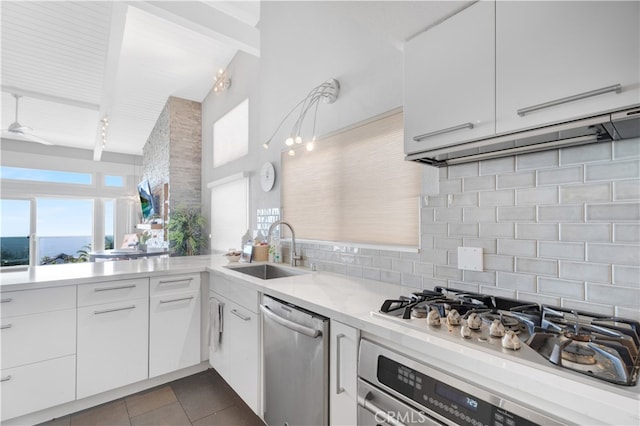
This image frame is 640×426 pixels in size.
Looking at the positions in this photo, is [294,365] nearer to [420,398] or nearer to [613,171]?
[420,398]

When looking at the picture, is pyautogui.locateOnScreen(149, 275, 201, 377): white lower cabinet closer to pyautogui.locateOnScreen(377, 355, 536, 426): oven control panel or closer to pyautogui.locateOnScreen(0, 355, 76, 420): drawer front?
pyautogui.locateOnScreen(0, 355, 76, 420): drawer front

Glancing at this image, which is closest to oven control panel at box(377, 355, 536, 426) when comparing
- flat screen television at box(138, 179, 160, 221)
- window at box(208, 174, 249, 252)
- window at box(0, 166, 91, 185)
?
window at box(208, 174, 249, 252)

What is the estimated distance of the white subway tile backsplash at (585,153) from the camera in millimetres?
1050

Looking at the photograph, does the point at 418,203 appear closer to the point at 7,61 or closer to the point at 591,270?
the point at 591,270

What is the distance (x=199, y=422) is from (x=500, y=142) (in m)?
2.36

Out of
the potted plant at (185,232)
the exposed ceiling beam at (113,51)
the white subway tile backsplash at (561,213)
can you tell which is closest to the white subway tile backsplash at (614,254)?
the white subway tile backsplash at (561,213)

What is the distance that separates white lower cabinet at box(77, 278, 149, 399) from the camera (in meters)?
1.96

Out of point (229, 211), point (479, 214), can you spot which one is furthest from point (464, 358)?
point (229, 211)

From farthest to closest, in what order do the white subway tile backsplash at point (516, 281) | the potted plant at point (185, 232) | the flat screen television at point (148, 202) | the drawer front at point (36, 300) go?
1. the flat screen television at point (148, 202)
2. the potted plant at point (185, 232)
3. the drawer front at point (36, 300)
4. the white subway tile backsplash at point (516, 281)

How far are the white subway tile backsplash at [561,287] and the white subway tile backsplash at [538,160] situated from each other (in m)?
0.46

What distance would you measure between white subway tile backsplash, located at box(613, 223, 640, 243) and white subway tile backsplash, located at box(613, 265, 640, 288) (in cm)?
9

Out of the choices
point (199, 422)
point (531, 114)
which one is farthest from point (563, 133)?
point (199, 422)

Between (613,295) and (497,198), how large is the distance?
0.52 m

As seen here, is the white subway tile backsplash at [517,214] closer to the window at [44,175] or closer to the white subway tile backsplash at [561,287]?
the white subway tile backsplash at [561,287]
